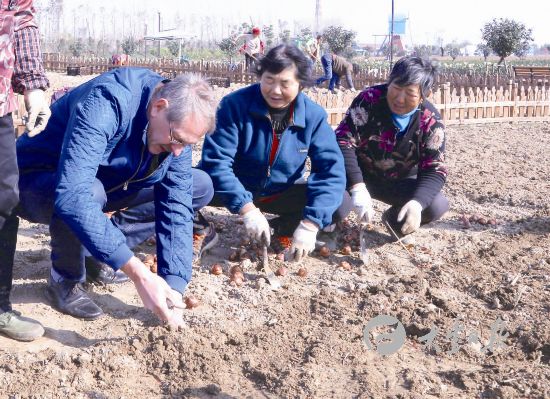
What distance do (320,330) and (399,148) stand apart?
5.41ft

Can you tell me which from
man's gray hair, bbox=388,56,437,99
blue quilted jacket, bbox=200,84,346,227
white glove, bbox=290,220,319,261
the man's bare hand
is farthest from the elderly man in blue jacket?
man's gray hair, bbox=388,56,437,99

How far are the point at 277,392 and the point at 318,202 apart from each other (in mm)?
1400

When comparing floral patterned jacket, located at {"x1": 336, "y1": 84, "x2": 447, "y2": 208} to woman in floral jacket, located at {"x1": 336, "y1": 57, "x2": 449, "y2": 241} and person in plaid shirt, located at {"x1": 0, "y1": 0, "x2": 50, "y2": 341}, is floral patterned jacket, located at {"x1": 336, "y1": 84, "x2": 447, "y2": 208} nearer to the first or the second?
woman in floral jacket, located at {"x1": 336, "y1": 57, "x2": 449, "y2": 241}

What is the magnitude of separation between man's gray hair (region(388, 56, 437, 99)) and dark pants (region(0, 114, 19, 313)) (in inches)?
90.3

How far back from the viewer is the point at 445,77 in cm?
1644

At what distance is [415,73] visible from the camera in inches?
155

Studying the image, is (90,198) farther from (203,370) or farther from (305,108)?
(305,108)

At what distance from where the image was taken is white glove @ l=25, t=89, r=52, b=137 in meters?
2.81

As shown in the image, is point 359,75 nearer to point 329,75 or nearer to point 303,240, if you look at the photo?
point 329,75

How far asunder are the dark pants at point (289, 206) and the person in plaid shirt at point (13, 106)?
5.16ft

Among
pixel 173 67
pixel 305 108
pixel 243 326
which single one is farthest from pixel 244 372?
pixel 173 67

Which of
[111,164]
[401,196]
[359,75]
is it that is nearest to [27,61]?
[111,164]

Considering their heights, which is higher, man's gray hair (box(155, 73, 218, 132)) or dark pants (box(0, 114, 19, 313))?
man's gray hair (box(155, 73, 218, 132))

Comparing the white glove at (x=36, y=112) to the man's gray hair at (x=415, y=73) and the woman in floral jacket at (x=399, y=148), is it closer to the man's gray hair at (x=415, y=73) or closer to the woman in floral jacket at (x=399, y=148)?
the woman in floral jacket at (x=399, y=148)
